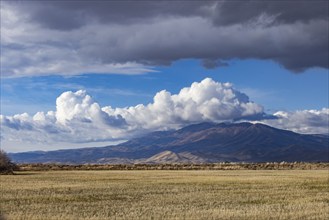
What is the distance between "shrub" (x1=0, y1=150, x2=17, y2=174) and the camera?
338ft

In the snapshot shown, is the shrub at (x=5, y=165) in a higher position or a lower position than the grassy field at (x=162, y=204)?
higher

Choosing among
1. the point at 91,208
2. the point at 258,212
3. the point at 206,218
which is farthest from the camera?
the point at 91,208

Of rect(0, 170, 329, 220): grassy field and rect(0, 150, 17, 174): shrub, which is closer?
rect(0, 170, 329, 220): grassy field

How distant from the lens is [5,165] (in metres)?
105

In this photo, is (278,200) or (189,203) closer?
(189,203)

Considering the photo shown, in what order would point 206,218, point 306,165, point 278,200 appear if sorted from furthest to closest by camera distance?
point 306,165 → point 278,200 → point 206,218

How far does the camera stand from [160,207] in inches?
1421

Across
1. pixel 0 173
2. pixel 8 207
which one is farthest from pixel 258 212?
pixel 0 173

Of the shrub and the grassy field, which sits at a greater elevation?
the shrub

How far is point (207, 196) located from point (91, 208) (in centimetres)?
1272

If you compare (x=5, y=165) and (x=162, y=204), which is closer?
(x=162, y=204)

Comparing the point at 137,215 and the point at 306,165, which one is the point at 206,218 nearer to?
the point at 137,215

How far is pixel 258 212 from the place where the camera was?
32781mm

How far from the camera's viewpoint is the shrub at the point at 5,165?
103119mm
